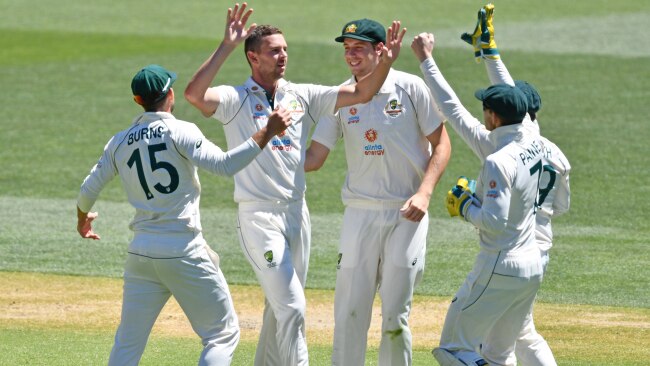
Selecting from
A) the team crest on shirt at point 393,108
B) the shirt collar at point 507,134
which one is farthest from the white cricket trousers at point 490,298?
the team crest on shirt at point 393,108

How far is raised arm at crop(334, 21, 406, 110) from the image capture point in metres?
8.11

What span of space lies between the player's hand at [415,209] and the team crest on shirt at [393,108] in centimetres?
67

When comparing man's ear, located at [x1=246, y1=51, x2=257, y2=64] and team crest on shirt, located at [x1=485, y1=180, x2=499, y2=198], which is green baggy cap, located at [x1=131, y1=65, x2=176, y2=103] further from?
team crest on shirt, located at [x1=485, y1=180, x2=499, y2=198]

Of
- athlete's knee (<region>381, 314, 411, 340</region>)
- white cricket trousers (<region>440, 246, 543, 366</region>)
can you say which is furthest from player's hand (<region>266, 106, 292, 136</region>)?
athlete's knee (<region>381, 314, 411, 340</region>)

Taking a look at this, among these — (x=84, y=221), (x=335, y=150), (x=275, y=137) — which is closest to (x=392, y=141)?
(x=275, y=137)

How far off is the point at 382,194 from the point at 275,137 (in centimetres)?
84

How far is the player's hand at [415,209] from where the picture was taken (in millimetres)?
8023

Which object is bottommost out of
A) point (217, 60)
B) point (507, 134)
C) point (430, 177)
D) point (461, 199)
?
point (461, 199)

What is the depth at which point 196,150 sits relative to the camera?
291 inches

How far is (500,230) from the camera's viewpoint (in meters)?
7.36

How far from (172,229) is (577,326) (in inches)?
192

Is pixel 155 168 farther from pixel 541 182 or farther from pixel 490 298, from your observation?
pixel 541 182

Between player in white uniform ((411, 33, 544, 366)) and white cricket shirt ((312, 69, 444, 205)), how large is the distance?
80 cm

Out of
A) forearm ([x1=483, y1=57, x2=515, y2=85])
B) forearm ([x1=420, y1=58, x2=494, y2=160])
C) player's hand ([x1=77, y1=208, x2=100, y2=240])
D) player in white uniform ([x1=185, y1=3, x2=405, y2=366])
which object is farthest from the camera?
forearm ([x1=483, y1=57, x2=515, y2=85])
